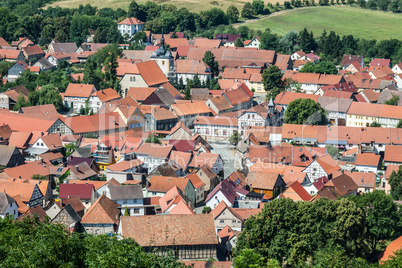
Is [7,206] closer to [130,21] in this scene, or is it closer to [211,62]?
[211,62]

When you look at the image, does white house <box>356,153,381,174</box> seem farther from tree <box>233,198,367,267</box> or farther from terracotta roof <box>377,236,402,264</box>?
tree <box>233,198,367,267</box>

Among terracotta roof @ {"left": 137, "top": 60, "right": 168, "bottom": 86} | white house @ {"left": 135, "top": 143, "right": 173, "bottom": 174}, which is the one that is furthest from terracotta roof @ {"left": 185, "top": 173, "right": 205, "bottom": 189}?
terracotta roof @ {"left": 137, "top": 60, "right": 168, "bottom": 86}

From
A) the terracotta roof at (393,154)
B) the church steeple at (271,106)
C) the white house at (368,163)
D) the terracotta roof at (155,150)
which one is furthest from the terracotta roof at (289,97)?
the terracotta roof at (155,150)

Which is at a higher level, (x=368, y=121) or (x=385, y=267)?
(x=385, y=267)

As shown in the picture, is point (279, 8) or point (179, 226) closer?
point (179, 226)

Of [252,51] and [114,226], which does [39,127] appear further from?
[252,51]

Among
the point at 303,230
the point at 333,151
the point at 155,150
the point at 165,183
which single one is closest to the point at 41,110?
the point at 155,150

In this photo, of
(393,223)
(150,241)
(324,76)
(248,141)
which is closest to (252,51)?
(324,76)
